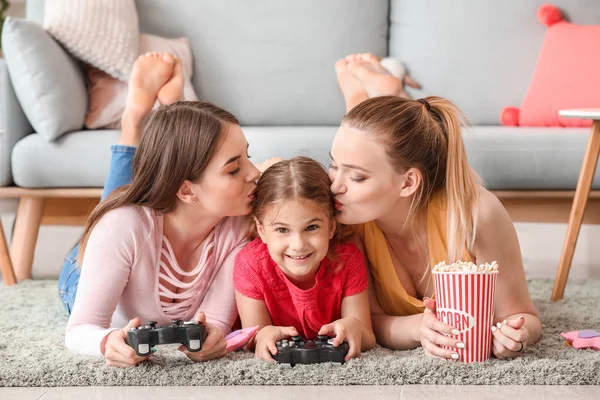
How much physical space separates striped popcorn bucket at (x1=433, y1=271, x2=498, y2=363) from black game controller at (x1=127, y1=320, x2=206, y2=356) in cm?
42

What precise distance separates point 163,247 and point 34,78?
3.42ft

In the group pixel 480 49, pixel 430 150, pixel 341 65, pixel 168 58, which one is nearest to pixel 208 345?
pixel 430 150

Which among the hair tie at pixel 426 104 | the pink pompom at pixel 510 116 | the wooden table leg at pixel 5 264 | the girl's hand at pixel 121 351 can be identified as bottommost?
the wooden table leg at pixel 5 264

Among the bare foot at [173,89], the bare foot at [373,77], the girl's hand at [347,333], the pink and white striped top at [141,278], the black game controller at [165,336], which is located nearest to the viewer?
the black game controller at [165,336]

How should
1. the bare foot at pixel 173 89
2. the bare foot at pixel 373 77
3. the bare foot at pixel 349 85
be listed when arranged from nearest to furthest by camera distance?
1. the bare foot at pixel 173 89
2. the bare foot at pixel 373 77
3. the bare foot at pixel 349 85

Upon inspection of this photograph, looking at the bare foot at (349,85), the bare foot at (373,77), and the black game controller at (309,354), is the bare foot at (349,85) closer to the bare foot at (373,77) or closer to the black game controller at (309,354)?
the bare foot at (373,77)

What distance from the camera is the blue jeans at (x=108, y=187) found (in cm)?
178

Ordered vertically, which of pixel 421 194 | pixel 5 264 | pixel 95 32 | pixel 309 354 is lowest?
pixel 5 264

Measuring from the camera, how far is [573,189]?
7.38ft

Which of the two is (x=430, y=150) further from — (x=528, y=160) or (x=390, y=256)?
(x=528, y=160)

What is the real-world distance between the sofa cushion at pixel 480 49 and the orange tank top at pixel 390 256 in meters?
1.27

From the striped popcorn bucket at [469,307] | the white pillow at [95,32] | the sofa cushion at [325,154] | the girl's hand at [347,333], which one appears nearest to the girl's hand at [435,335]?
the striped popcorn bucket at [469,307]

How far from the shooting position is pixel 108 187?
6.13 feet

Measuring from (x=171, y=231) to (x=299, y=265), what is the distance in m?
0.31
